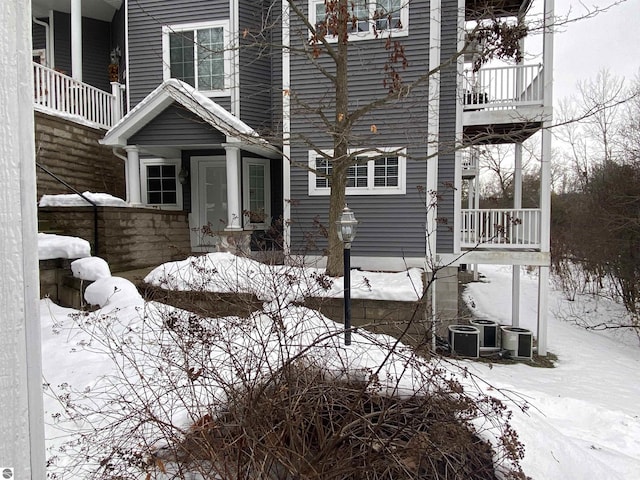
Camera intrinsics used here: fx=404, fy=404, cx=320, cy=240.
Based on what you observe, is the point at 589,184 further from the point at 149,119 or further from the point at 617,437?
the point at 149,119

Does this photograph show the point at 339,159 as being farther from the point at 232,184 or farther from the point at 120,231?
the point at 120,231

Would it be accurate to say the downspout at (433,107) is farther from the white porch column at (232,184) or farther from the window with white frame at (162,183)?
the window with white frame at (162,183)

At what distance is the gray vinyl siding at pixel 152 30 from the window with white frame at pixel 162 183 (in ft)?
5.07

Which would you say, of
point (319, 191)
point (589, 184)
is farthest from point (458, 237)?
point (589, 184)

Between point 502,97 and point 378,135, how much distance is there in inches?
104

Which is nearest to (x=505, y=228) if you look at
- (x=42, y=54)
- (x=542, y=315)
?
(x=542, y=315)

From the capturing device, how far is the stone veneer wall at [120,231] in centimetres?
725

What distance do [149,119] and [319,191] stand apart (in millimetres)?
3945

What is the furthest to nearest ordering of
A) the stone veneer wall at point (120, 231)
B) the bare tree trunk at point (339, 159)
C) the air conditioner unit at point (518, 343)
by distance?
the air conditioner unit at point (518, 343), the stone veneer wall at point (120, 231), the bare tree trunk at point (339, 159)

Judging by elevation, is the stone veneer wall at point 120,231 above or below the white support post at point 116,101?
below

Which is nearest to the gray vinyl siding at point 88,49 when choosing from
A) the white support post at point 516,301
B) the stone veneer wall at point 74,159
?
the stone veneer wall at point 74,159

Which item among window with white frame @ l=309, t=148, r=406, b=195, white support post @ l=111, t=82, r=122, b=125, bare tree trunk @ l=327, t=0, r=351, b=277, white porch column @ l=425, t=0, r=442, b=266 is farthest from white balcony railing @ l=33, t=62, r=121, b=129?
white porch column @ l=425, t=0, r=442, b=266

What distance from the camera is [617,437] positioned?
421cm

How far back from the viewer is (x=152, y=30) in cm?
962
